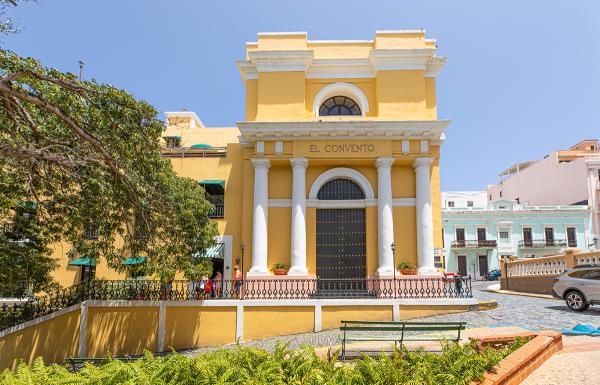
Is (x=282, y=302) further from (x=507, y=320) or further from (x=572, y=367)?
(x=572, y=367)

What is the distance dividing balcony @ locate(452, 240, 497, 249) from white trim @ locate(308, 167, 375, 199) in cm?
2998

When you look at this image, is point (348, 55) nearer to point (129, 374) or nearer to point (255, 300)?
point (255, 300)

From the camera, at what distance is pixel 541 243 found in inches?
1679

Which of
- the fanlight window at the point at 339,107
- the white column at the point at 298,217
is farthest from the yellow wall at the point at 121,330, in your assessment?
the fanlight window at the point at 339,107

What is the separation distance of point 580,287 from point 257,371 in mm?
12662

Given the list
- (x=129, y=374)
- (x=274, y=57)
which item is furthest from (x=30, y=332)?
(x=274, y=57)

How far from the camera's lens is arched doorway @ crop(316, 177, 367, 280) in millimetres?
17141

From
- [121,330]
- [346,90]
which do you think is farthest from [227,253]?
[346,90]

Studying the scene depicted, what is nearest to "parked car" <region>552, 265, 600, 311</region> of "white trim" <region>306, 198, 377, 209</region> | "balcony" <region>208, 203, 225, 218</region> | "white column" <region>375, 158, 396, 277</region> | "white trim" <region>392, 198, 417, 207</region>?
"white column" <region>375, 158, 396, 277</region>

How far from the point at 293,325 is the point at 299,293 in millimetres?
2116

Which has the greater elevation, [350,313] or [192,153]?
[192,153]

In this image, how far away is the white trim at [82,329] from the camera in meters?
13.0

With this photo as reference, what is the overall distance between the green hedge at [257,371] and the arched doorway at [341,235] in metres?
11.3

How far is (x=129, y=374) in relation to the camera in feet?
15.1
